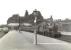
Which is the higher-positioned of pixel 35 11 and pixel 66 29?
pixel 35 11

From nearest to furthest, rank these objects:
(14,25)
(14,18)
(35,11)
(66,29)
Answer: (35,11) < (66,29) < (14,25) < (14,18)

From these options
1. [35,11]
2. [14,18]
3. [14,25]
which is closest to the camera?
[35,11]

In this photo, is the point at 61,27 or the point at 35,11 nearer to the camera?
the point at 35,11

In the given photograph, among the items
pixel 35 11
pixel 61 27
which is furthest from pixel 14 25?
pixel 35 11

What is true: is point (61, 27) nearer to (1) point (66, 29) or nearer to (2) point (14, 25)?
(1) point (66, 29)

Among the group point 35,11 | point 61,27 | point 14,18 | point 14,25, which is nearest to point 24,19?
point 14,18

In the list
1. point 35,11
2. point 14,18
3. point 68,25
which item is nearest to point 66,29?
point 68,25

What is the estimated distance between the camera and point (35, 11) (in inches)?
754

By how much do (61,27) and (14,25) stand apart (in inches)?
2132

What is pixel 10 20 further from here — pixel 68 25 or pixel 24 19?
pixel 68 25

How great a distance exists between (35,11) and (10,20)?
12458 centimetres

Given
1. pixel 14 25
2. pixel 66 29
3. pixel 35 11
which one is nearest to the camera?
pixel 35 11

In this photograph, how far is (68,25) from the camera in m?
75.7

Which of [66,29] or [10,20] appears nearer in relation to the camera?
[66,29]
